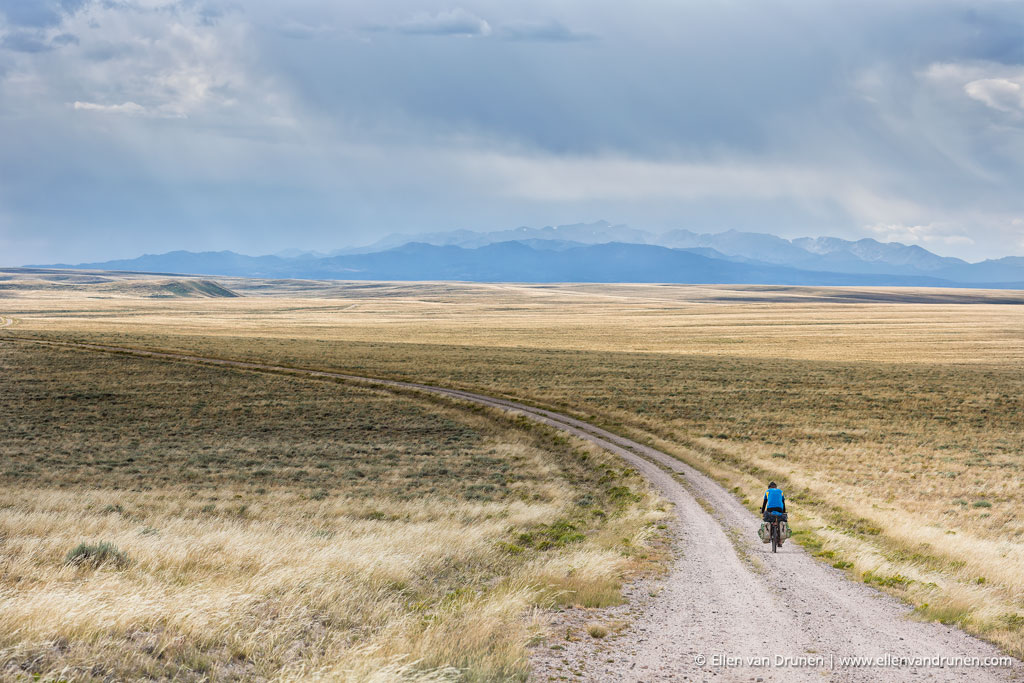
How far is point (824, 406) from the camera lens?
4619 cm

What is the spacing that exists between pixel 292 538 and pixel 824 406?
40.1 m

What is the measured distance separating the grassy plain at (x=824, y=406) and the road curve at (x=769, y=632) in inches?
34.3

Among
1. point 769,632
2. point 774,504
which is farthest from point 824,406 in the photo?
point 769,632

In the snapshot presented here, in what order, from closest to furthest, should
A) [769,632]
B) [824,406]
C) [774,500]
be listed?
[769,632], [774,500], [824,406]

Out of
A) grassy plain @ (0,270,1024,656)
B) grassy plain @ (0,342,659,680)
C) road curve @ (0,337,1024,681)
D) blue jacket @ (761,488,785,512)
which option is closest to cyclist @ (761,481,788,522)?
blue jacket @ (761,488,785,512)

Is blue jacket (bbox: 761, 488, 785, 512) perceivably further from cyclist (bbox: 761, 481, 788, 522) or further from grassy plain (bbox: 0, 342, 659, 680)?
grassy plain (bbox: 0, 342, 659, 680)

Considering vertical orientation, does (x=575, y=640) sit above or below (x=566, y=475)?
above

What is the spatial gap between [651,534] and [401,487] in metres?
12.1

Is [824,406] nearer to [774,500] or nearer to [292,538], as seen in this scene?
[774,500]

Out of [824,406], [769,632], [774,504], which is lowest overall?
[824,406]

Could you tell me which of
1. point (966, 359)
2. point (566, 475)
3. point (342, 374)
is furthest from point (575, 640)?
point (966, 359)

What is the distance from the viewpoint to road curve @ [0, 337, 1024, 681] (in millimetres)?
9164

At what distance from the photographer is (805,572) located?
14500 millimetres

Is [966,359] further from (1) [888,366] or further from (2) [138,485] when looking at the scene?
(2) [138,485]
